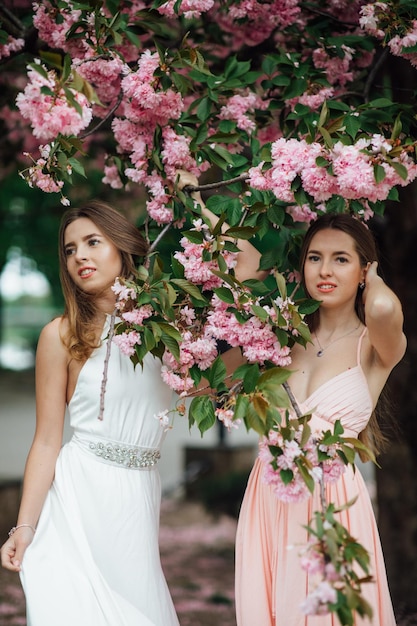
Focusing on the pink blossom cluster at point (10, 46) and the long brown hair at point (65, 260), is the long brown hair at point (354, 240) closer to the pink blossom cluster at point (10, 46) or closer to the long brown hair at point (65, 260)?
the long brown hair at point (65, 260)

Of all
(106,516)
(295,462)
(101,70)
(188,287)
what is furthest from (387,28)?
(106,516)

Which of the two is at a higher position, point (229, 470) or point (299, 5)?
point (299, 5)

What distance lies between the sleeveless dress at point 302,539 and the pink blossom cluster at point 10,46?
1.94 metres

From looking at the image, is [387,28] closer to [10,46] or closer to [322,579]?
[10,46]

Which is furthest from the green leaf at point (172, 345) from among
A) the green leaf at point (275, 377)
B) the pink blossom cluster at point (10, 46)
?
the pink blossom cluster at point (10, 46)

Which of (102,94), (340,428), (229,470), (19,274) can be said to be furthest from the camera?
(19,274)

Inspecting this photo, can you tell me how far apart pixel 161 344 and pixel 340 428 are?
2.39 feet

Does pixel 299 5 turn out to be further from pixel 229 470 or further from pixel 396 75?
pixel 229 470

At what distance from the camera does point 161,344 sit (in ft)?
9.02

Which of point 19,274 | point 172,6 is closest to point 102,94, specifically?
point 172,6

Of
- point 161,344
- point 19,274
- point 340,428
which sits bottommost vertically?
point 340,428

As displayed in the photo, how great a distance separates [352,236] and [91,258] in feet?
3.27

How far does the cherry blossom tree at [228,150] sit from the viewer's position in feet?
8.08

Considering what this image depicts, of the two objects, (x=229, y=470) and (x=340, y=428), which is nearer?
(x=340, y=428)
